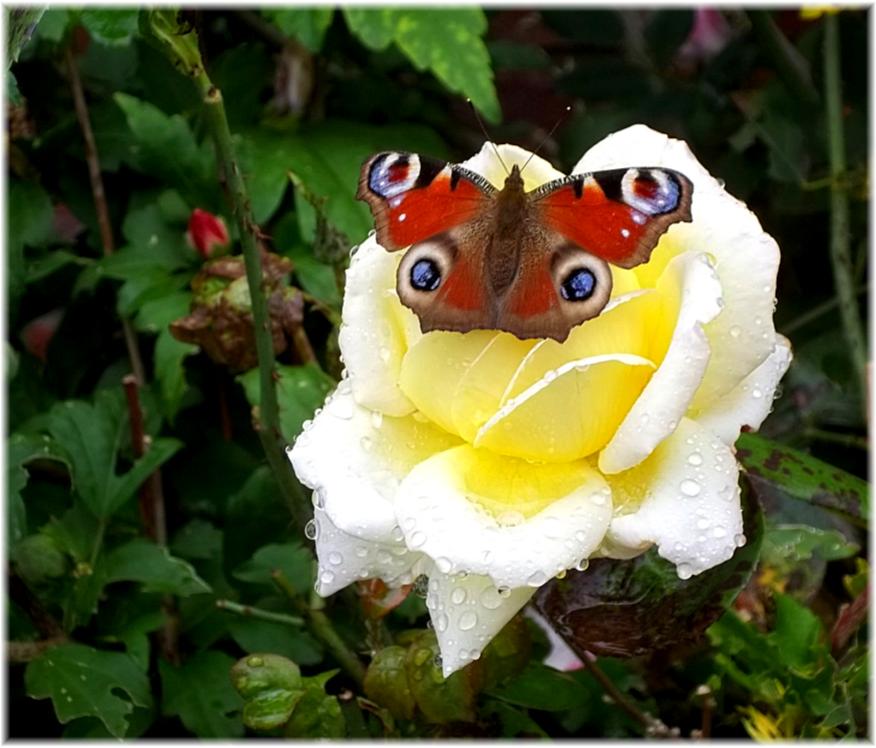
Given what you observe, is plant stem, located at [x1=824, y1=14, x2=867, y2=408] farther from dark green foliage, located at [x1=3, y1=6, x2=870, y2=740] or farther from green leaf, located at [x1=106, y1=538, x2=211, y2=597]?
green leaf, located at [x1=106, y1=538, x2=211, y2=597]

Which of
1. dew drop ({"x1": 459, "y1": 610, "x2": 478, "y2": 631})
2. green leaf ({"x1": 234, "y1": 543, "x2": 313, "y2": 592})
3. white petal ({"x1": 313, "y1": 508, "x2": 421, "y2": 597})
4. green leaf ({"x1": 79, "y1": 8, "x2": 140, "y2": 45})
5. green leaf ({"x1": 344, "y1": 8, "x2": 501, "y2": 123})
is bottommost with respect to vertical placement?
green leaf ({"x1": 234, "y1": 543, "x2": 313, "y2": 592})

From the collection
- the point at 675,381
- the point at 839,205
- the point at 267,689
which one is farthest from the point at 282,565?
the point at 839,205

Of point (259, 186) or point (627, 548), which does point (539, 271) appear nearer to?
point (627, 548)

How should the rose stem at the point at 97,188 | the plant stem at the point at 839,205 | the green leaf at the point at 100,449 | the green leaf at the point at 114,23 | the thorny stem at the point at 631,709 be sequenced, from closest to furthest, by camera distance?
the green leaf at the point at 114,23 < the thorny stem at the point at 631,709 < the green leaf at the point at 100,449 < the rose stem at the point at 97,188 < the plant stem at the point at 839,205

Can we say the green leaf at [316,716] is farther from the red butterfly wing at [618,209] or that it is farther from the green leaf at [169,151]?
the green leaf at [169,151]

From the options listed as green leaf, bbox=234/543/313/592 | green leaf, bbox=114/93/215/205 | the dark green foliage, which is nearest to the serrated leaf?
the dark green foliage

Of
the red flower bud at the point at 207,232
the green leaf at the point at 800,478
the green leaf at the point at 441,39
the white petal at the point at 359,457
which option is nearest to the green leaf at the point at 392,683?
the white petal at the point at 359,457
